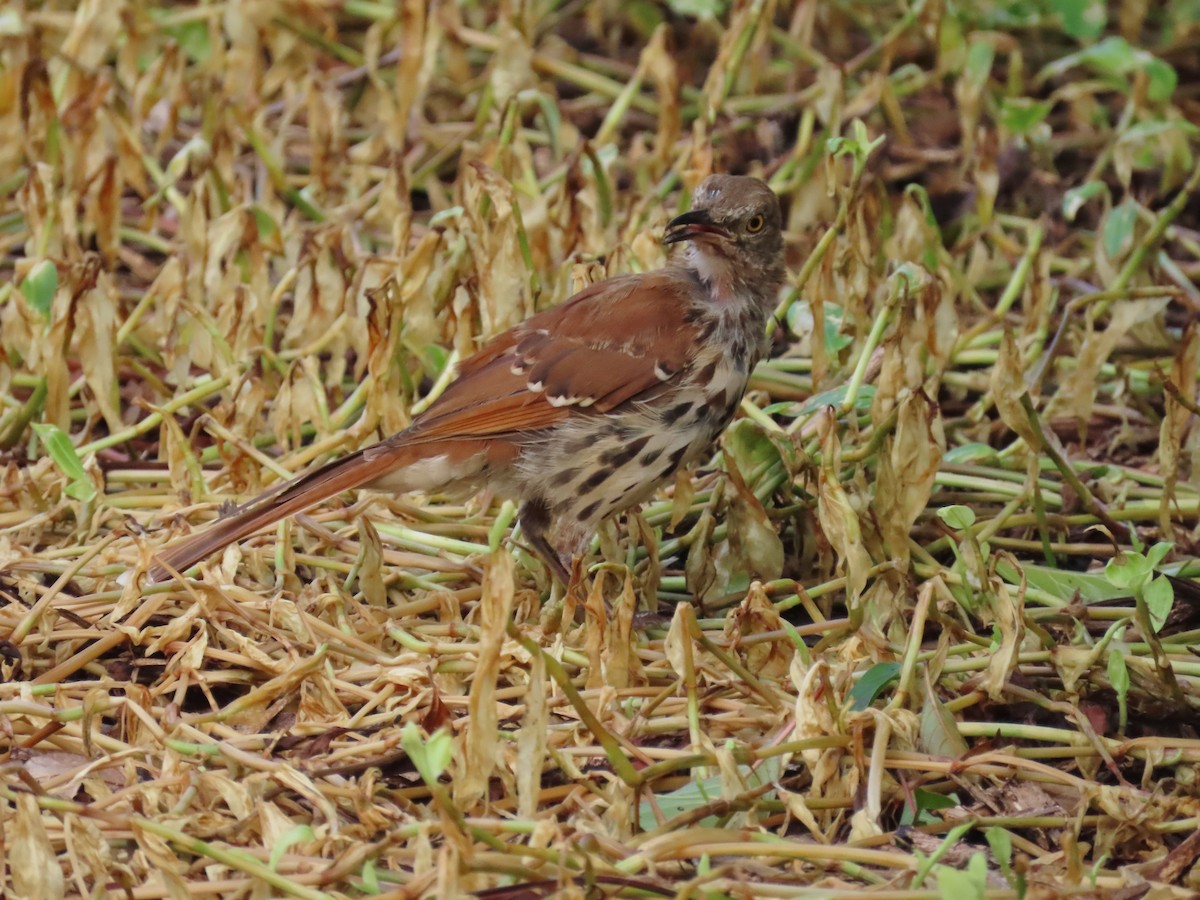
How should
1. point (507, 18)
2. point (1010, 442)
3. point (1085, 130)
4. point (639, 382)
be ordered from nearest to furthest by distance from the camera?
point (639, 382)
point (1010, 442)
point (507, 18)
point (1085, 130)

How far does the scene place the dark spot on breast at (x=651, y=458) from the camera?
4.09 m

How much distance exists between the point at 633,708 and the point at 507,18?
3194 millimetres

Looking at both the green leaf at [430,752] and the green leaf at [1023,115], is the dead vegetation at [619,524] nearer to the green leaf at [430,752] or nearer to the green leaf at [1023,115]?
the green leaf at [430,752]

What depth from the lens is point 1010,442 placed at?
486 centimetres

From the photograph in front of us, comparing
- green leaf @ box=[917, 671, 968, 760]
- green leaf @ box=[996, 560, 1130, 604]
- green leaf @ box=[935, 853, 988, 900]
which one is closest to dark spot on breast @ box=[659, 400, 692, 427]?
green leaf @ box=[996, 560, 1130, 604]

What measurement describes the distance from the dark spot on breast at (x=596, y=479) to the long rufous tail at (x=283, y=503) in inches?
16.8

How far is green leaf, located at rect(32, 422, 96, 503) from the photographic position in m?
3.97

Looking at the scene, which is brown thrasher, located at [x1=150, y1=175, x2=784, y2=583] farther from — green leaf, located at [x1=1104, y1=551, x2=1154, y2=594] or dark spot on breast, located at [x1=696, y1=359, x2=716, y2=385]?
green leaf, located at [x1=1104, y1=551, x2=1154, y2=594]

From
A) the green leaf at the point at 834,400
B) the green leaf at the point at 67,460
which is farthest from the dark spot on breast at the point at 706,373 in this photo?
the green leaf at the point at 67,460

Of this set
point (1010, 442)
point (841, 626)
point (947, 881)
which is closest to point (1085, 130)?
point (1010, 442)

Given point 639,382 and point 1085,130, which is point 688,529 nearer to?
point 639,382

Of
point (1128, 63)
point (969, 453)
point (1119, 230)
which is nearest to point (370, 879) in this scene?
point (969, 453)

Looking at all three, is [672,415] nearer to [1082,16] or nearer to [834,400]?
[834,400]

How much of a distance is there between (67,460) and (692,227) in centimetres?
170
